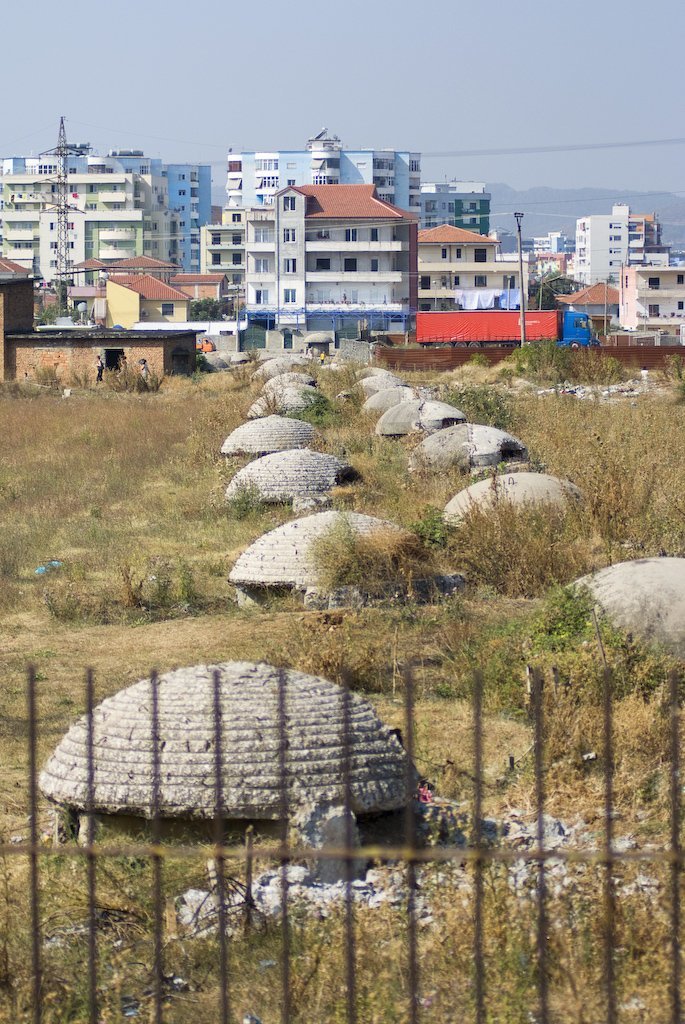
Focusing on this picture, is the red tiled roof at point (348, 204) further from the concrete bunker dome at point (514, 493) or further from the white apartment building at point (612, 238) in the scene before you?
the white apartment building at point (612, 238)

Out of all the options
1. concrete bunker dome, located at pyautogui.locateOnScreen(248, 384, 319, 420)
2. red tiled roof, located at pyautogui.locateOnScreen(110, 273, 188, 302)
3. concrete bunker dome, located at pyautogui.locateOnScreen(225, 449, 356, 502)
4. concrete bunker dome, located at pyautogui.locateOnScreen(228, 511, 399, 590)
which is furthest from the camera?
red tiled roof, located at pyautogui.locateOnScreen(110, 273, 188, 302)

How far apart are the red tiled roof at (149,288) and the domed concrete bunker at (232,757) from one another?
218 ft

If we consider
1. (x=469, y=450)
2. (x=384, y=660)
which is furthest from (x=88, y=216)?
(x=384, y=660)

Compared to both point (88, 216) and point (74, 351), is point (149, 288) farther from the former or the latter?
point (88, 216)

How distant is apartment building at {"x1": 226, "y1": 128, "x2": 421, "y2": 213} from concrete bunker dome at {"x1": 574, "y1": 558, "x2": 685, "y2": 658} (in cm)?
10296

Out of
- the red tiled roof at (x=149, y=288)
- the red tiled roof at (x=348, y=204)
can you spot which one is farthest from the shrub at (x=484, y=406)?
the red tiled roof at (x=149, y=288)

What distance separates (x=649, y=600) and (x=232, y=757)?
3563 mm

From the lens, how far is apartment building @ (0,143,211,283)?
10944 cm

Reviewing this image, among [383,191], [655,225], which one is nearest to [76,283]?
[383,191]

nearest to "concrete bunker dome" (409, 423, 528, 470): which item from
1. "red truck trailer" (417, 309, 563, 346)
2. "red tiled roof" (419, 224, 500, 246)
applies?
"red truck trailer" (417, 309, 563, 346)

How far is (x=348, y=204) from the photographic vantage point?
70500mm

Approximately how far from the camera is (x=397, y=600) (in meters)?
10.5

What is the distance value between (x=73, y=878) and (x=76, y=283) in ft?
304

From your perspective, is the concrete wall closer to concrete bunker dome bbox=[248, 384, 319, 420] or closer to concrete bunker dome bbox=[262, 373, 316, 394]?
concrete bunker dome bbox=[262, 373, 316, 394]
